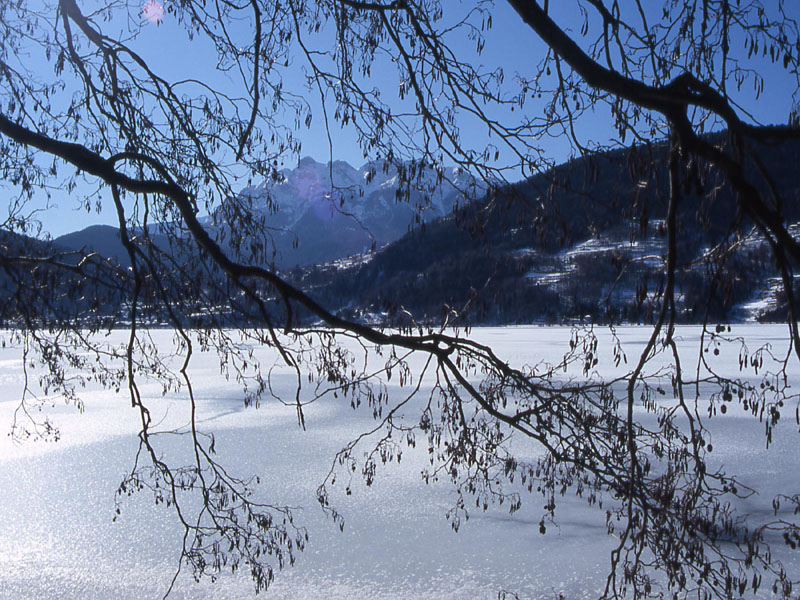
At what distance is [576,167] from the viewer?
2.11 meters

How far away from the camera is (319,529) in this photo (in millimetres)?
5867

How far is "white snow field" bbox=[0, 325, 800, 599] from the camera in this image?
4777 mm

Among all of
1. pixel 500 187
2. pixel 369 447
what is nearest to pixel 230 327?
pixel 500 187

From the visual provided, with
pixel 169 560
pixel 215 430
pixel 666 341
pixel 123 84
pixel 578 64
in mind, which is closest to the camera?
pixel 578 64

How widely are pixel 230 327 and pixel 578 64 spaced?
2.35m

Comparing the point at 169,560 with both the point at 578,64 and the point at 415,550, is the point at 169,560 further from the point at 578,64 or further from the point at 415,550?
the point at 578,64

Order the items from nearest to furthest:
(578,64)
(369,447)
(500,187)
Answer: (578,64)
(500,187)
(369,447)

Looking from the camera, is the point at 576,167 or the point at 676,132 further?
the point at 576,167

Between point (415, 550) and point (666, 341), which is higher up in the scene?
point (666, 341)

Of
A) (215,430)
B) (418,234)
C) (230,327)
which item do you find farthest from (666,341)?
(215,430)

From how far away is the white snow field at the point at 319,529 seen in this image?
478 cm

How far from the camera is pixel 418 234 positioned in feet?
7.96

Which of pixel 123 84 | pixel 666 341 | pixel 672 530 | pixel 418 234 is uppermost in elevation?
pixel 123 84

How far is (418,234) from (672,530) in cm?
146
